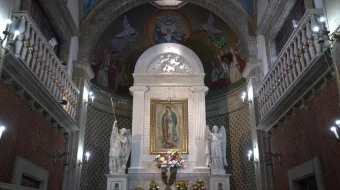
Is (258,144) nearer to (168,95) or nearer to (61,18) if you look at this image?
(168,95)

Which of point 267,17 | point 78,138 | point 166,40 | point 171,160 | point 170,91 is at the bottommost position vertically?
point 171,160

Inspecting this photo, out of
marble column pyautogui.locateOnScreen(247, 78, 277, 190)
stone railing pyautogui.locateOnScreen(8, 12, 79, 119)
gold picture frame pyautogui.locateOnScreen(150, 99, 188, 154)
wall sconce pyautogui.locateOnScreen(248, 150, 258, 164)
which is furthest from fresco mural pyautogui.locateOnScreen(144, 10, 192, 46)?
wall sconce pyautogui.locateOnScreen(248, 150, 258, 164)

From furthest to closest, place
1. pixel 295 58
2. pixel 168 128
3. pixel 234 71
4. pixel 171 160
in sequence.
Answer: pixel 234 71 → pixel 168 128 → pixel 171 160 → pixel 295 58

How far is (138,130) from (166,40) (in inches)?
209

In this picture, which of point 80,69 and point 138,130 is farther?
point 138,130

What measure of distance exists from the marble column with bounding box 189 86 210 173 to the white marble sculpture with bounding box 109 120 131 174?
2.48 meters

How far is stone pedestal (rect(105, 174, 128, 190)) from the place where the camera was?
11453mm

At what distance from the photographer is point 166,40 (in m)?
16.4

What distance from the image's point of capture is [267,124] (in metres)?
10.7

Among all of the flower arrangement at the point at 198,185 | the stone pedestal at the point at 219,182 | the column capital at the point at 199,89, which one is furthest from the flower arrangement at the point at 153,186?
the column capital at the point at 199,89

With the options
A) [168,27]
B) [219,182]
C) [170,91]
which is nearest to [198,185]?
[219,182]

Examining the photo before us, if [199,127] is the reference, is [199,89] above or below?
→ above

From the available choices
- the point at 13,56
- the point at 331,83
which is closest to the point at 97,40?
the point at 13,56

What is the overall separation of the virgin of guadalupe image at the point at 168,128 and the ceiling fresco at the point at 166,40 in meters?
3.38
